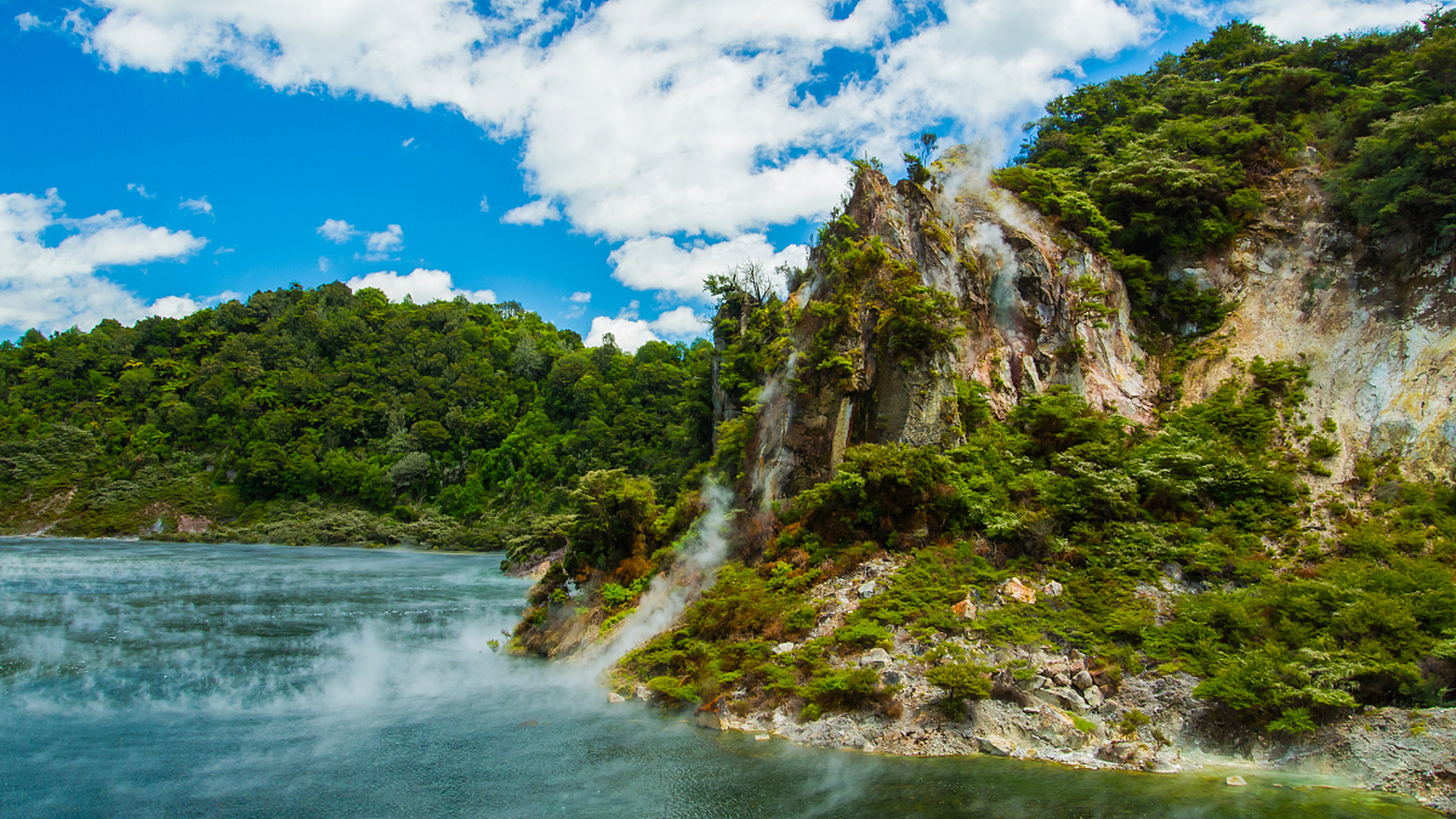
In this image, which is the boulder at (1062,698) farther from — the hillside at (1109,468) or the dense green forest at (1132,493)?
the dense green forest at (1132,493)

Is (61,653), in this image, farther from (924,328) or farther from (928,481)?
(924,328)

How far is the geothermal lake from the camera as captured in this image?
10.2 m

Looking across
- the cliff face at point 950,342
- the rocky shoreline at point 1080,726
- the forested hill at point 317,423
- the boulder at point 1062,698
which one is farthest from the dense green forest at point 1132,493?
the forested hill at point 317,423

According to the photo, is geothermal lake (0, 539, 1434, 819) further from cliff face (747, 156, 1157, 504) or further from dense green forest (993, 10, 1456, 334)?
dense green forest (993, 10, 1456, 334)

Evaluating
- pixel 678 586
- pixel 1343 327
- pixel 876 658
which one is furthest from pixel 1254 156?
pixel 678 586

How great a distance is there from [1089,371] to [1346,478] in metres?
6.60

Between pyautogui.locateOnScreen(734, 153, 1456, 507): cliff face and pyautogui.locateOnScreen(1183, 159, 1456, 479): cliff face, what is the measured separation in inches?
1.5

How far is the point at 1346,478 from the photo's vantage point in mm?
16812

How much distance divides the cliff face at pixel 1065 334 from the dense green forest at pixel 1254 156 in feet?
2.42

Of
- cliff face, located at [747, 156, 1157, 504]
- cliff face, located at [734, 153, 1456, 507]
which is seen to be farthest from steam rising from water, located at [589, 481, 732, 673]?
cliff face, located at [734, 153, 1456, 507]

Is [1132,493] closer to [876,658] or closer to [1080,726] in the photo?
[1080,726]

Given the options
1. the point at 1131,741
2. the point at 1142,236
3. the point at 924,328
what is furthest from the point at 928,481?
the point at 1142,236

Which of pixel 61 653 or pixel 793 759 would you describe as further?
pixel 61 653

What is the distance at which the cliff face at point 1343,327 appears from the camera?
1698 centimetres
